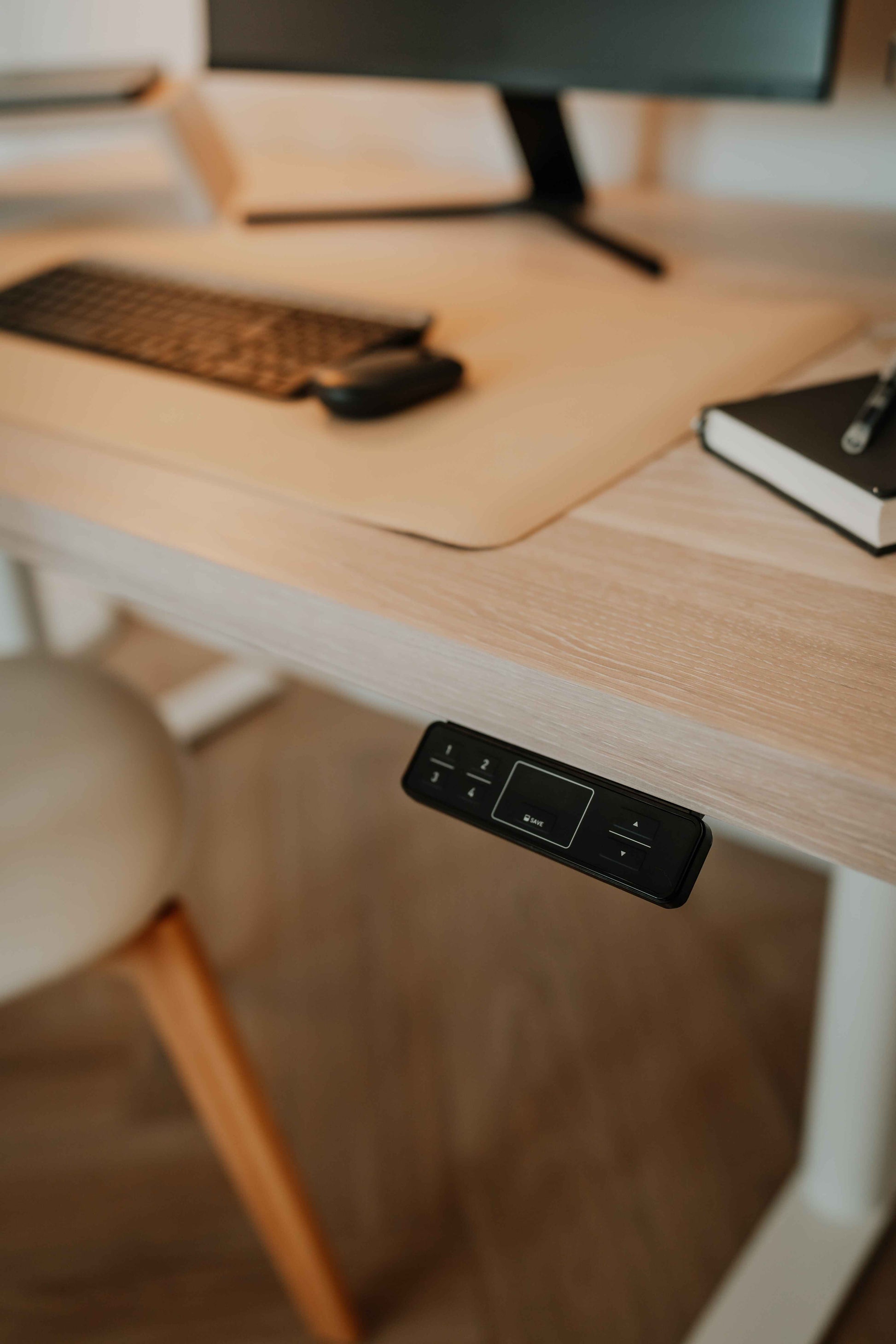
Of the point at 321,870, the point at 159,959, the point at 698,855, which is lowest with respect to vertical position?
the point at 321,870

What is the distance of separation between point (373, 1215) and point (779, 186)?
108 centimetres

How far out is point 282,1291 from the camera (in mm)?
1001

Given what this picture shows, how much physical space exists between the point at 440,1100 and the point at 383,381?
80cm

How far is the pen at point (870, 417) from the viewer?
1.74 feet

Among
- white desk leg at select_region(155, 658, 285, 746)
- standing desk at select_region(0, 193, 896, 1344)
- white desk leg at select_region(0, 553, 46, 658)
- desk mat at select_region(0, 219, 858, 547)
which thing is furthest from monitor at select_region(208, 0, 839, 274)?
white desk leg at select_region(155, 658, 285, 746)

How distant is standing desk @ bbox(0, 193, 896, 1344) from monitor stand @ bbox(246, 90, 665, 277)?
0.44m

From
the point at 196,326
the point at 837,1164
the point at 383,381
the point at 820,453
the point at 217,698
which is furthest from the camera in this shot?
the point at 217,698

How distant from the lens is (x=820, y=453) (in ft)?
1.73

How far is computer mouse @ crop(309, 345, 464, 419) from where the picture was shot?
64cm

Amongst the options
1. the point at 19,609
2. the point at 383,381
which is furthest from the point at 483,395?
the point at 19,609

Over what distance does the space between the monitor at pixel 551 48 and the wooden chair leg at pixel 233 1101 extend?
0.64m

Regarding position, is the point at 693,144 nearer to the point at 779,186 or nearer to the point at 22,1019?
the point at 779,186

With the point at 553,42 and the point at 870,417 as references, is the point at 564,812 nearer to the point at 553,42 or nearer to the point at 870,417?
the point at 870,417

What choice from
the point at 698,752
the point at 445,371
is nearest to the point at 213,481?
the point at 445,371
